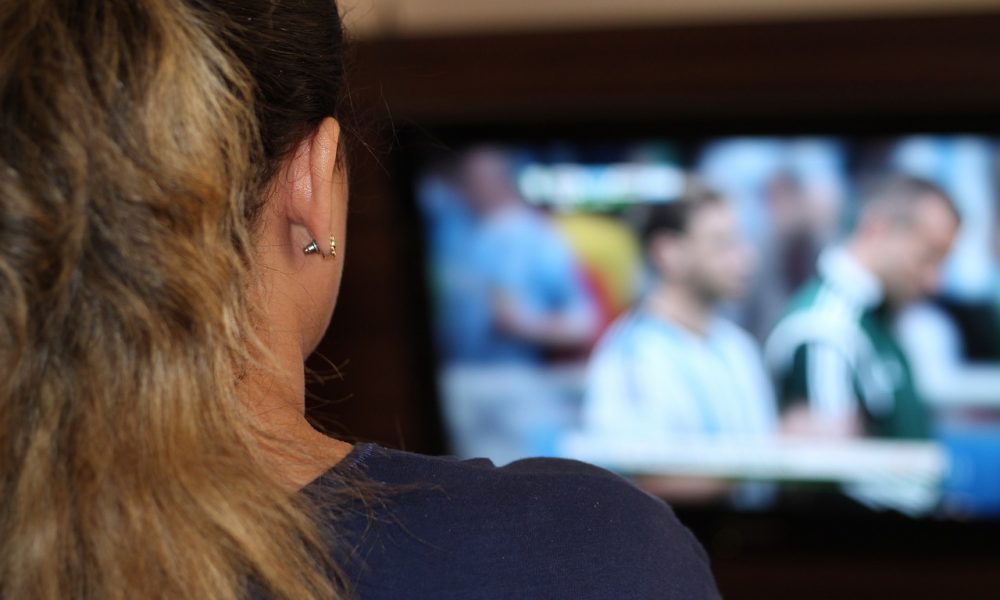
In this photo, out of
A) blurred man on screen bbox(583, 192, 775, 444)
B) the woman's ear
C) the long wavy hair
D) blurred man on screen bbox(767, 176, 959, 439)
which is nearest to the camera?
the long wavy hair

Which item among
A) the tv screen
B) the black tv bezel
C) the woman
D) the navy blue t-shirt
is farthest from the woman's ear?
the tv screen

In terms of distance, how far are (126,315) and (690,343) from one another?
1961 mm

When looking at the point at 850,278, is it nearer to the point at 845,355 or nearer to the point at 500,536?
the point at 845,355

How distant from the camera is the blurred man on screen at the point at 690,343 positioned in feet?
8.05

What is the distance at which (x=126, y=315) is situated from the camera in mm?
621

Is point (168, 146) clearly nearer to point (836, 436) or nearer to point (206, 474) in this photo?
point (206, 474)

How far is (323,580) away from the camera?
2.25ft

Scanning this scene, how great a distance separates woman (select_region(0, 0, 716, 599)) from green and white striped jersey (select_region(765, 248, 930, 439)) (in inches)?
67.9

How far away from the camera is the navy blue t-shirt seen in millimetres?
703

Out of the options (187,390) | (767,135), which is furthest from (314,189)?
(767,135)

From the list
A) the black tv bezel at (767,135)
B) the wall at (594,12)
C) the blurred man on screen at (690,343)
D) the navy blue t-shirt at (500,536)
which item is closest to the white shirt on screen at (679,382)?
the blurred man on screen at (690,343)

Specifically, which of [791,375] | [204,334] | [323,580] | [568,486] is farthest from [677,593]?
[791,375]

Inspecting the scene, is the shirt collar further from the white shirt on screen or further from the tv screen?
the white shirt on screen

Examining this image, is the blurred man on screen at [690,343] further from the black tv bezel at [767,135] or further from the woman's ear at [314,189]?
the woman's ear at [314,189]
